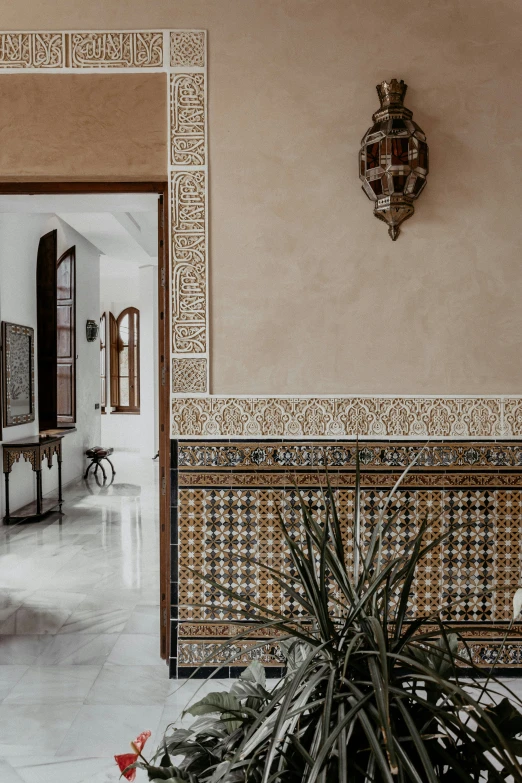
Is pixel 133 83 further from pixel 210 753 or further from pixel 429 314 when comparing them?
pixel 210 753

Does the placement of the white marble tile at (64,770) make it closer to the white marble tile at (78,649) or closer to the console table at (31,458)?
the white marble tile at (78,649)

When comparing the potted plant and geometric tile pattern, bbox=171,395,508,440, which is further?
geometric tile pattern, bbox=171,395,508,440

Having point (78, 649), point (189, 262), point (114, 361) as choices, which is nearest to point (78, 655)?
point (78, 649)

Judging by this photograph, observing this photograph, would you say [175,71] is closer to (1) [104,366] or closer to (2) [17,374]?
(2) [17,374]

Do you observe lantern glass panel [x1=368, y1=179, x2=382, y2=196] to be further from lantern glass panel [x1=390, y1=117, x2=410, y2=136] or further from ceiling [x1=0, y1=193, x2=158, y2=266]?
ceiling [x1=0, y1=193, x2=158, y2=266]

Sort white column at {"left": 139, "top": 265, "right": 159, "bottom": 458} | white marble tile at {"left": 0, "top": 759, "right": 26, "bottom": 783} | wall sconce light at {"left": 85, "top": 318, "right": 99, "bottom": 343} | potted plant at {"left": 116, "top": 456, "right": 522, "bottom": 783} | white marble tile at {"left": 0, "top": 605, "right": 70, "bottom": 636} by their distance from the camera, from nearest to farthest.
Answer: potted plant at {"left": 116, "top": 456, "right": 522, "bottom": 783}, white marble tile at {"left": 0, "top": 759, "right": 26, "bottom": 783}, white marble tile at {"left": 0, "top": 605, "right": 70, "bottom": 636}, wall sconce light at {"left": 85, "top": 318, "right": 99, "bottom": 343}, white column at {"left": 139, "top": 265, "right": 159, "bottom": 458}

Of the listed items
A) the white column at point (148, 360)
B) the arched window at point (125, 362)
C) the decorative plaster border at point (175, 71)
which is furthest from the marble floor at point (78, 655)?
the arched window at point (125, 362)

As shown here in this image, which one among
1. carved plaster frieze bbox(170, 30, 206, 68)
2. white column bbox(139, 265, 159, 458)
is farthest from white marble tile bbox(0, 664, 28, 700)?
white column bbox(139, 265, 159, 458)

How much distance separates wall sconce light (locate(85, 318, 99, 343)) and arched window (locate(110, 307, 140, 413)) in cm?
496

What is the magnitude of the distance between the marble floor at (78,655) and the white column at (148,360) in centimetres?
589

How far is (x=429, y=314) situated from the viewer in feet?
9.86

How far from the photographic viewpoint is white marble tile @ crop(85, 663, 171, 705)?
8.96ft

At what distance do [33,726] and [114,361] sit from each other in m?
12.2

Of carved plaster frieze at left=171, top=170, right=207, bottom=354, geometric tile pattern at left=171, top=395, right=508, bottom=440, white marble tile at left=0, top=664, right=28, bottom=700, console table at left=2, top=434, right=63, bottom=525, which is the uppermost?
carved plaster frieze at left=171, top=170, right=207, bottom=354
